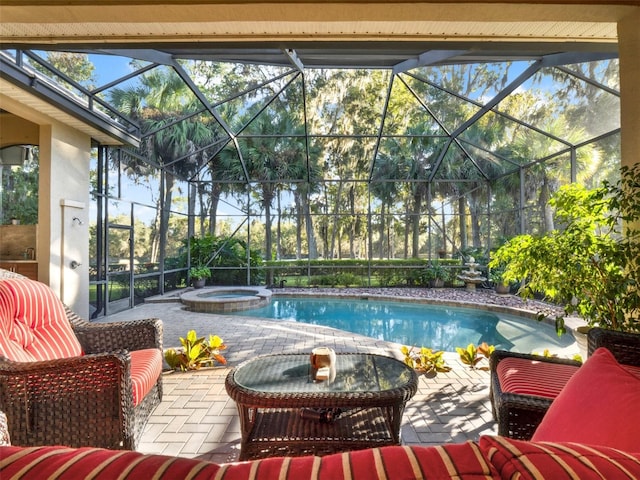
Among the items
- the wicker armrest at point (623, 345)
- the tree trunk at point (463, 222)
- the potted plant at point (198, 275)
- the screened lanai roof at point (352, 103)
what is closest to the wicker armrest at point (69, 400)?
the screened lanai roof at point (352, 103)

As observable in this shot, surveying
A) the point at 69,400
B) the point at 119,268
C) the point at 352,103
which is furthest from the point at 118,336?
the point at 352,103

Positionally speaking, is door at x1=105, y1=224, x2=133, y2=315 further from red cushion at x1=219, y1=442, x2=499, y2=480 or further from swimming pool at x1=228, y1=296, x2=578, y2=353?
red cushion at x1=219, y1=442, x2=499, y2=480

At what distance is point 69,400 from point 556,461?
218cm

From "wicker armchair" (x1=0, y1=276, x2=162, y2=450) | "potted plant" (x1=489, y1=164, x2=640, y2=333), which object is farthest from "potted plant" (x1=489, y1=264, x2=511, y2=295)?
"wicker armchair" (x1=0, y1=276, x2=162, y2=450)

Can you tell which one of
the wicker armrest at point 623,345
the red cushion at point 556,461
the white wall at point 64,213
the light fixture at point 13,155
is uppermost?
the light fixture at point 13,155

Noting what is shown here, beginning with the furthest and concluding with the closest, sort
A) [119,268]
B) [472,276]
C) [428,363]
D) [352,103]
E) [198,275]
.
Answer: [198,275], [472,276], [352,103], [119,268], [428,363]

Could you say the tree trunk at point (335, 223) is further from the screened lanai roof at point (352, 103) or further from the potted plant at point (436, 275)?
the potted plant at point (436, 275)

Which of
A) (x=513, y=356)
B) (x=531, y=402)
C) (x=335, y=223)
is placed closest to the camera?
(x=531, y=402)

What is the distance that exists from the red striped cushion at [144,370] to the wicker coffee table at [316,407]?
0.53 meters

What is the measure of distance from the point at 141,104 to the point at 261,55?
2.75m

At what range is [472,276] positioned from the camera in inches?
407

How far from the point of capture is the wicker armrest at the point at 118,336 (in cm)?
249

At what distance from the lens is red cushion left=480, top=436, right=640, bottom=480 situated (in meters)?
0.49

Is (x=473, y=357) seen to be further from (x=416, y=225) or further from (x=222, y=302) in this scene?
(x=416, y=225)
